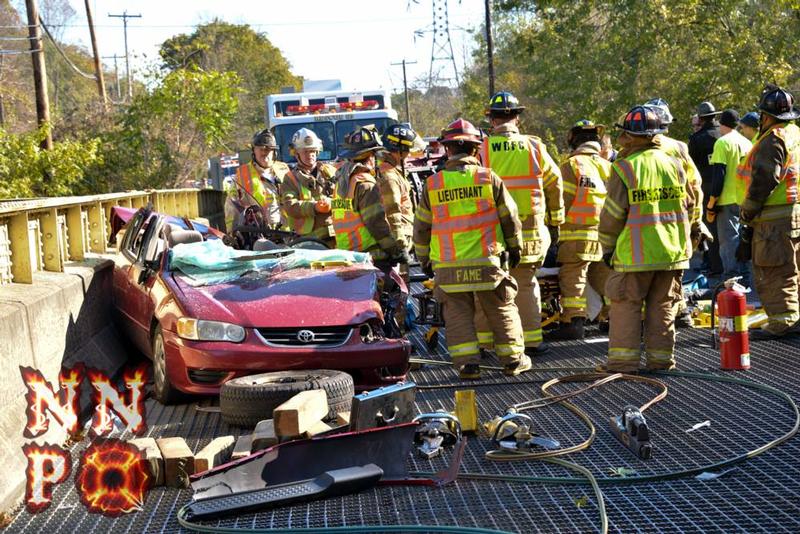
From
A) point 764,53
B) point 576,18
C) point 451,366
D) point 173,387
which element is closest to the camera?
point 173,387

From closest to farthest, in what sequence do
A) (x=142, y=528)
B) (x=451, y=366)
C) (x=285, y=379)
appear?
1. (x=142, y=528)
2. (x=285, y=379)
3. (x=451, y=366)

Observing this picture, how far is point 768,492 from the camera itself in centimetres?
542

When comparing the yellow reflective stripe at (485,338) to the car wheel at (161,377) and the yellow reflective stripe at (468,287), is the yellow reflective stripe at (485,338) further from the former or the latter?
the car wheel at (161,377)

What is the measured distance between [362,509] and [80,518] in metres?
1.39

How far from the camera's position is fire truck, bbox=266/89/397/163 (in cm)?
1991

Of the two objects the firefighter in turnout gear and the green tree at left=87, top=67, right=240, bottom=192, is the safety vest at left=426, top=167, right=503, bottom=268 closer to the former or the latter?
the firefighter in turnout gear

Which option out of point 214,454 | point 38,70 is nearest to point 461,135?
point 214,454

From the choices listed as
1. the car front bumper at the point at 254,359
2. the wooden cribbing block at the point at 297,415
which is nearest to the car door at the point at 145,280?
the car front bumper at the point at 254,359

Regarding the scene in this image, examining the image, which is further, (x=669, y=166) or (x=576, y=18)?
(x=576, y=18)

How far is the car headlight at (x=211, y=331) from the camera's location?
780cm

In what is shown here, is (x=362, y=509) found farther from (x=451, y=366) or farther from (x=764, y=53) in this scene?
(x=764, y=53)

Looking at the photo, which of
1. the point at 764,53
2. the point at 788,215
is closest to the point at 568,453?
the point at 788,215

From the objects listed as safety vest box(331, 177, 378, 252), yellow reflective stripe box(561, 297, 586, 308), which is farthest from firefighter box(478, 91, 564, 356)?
safety vest box(331, 177, 378, 252)

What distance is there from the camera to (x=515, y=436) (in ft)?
21.1
